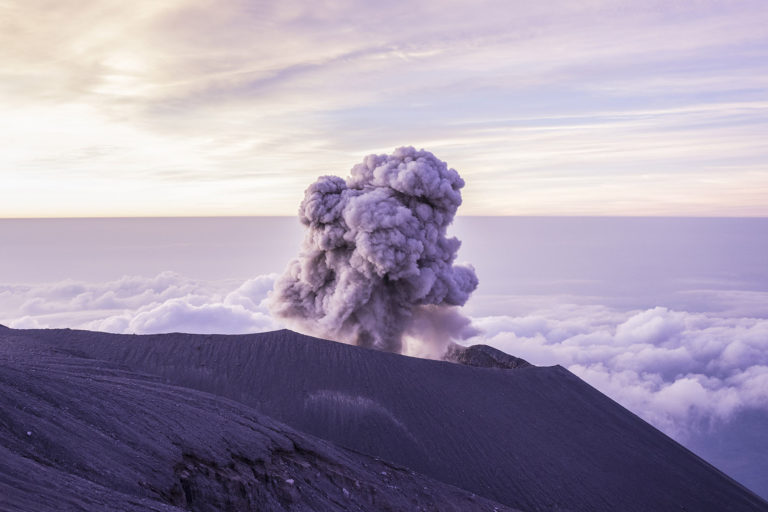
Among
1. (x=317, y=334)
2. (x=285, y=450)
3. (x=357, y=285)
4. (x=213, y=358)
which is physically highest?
(x=357, y=285)

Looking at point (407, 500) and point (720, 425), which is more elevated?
point (720, 425)

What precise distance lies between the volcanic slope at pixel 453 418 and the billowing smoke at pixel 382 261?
32.1ft

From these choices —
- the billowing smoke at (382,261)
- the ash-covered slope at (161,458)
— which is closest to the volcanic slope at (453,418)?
the ash-covered slope at (161,458)

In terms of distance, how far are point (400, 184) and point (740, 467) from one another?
132473mm

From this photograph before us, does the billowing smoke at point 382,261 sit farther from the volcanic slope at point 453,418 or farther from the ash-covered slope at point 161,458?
the ash-covered slope at point 161,458

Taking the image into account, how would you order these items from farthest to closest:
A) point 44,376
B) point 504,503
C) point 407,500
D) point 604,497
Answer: point 604,497
point 504,503
point 407,500
point 44,376

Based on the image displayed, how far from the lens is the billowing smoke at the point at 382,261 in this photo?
140 ft

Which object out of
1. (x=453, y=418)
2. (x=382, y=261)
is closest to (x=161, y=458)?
(x=453, y=418)

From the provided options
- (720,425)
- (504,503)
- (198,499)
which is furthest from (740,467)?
(198,499)

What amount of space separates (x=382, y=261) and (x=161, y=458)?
85.4ft

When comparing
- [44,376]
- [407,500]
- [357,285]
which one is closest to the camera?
[44,376]

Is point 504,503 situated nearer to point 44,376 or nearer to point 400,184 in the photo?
point 44,376

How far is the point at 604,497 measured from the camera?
2672 centimetres

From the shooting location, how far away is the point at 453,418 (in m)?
29.4
